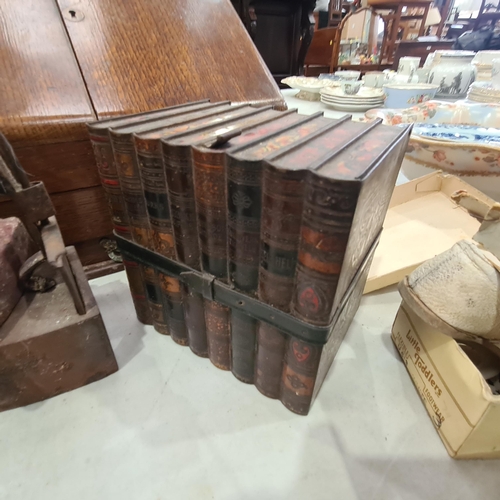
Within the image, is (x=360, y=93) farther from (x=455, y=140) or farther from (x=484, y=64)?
(x=484, y=64)

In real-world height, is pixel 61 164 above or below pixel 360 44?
below

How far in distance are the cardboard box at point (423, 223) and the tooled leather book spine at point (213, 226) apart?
0.39 m

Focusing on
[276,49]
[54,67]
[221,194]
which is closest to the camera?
[221,194]

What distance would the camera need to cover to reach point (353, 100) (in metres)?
1.36

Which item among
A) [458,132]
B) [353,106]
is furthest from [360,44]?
[458,132]

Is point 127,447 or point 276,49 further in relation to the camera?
point 276,49

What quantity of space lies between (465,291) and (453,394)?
6.3 inches

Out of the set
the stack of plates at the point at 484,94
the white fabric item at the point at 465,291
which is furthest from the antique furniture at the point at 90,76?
the stack of plates at the point at 484,94

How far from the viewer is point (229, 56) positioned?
3.19ft

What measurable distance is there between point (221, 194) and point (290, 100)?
4.39 feet

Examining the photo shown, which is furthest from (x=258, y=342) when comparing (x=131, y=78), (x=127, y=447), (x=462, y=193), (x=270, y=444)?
(x=131, y=78)

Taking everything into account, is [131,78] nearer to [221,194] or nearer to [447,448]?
[221,194]

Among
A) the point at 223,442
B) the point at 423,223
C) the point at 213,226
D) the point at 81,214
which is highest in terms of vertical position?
the point at 213,226

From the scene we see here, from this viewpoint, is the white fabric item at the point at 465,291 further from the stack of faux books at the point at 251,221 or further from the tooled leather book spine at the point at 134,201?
the tooled leather book spine at the point at 134,201
